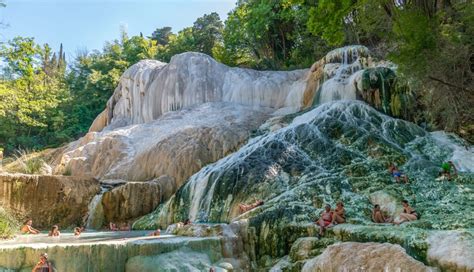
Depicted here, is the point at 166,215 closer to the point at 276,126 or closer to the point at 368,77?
the point at 276,126

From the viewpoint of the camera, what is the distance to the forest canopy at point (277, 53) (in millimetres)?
9898

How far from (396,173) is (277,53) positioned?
18697 mm

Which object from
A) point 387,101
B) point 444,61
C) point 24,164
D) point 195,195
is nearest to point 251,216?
point 195,195

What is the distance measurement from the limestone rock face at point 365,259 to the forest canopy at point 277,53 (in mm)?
4989

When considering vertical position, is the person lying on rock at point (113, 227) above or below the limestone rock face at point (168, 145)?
below

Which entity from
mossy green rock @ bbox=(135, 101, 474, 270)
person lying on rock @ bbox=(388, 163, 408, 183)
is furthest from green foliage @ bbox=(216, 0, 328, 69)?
person lying on rock @ bbox=(388, 163, 408, 183)

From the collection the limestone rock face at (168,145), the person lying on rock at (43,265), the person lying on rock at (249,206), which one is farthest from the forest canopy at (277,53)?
the person lying on rock at (43,265)

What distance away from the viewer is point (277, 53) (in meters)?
28.5

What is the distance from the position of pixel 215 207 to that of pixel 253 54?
66.9 feet

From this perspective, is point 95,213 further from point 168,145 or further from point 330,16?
point 330,16

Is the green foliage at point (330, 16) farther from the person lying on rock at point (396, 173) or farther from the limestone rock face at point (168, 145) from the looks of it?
the limestone rock face at point (168, 145)

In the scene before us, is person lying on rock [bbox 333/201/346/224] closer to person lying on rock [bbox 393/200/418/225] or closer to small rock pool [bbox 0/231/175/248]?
person lying on rock [bbox 393/200/418/225]

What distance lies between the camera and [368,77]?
51.3 ft

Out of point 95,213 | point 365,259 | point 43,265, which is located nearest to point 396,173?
point 365,259
